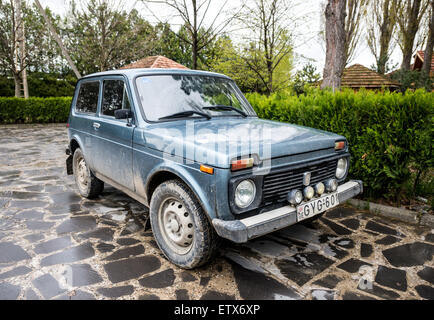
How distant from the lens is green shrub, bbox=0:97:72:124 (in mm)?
16973

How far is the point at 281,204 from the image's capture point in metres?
2.99

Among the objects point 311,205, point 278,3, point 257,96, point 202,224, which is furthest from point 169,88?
point 278,3

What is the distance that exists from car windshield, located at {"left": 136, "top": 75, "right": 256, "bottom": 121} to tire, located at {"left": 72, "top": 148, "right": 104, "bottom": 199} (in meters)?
2.12

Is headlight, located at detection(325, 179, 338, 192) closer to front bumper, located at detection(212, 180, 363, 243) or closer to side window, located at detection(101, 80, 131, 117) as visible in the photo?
front bumper, located at detection(212, 180, 363, 243)

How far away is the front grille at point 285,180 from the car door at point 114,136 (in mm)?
1720

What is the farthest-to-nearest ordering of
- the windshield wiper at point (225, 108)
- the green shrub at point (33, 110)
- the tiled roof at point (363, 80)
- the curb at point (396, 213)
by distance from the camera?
the green shrub at point (33, 110) < the tiled roof at point (363, 80) < the curb at point (396, 213) < the windshield wiper at point (225, 108)

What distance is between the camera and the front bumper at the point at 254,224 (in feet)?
8.23

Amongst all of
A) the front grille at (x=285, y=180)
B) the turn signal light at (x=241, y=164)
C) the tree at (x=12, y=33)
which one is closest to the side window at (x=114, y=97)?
the turn signal light at (x=241, y=164)

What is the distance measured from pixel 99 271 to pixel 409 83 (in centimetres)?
1916

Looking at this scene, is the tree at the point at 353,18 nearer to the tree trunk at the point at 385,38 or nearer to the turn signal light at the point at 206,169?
the tree trunk at the point at 385,38

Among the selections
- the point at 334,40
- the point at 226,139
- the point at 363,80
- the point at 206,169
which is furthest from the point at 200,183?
the point at 363,80

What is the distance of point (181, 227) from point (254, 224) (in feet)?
2.84
